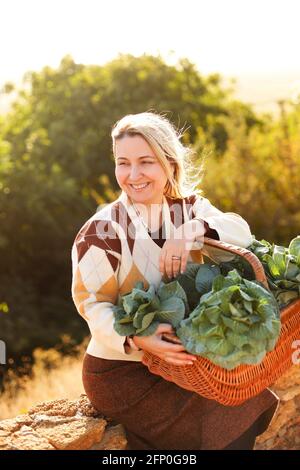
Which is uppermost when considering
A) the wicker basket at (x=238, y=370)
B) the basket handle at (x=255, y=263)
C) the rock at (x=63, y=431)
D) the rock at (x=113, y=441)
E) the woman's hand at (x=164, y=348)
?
the basket handle at (x=255, y=263)

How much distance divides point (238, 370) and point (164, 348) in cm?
27

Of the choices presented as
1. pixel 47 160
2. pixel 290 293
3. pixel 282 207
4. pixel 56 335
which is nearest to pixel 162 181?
pixel 290 293

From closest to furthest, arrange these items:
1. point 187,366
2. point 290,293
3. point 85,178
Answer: point 187,366
point 290,293
point 85,178

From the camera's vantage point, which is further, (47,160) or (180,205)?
(47,160)

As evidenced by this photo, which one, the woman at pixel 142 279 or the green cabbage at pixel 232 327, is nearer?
the green cabbage at pixel 232 327

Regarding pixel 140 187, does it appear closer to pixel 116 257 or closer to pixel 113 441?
pixel 116 257

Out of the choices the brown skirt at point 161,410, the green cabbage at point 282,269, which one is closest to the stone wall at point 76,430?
the brown skirt at point 161,410

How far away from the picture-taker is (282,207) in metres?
10.6

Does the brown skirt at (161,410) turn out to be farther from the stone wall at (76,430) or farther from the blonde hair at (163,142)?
the blonde hair at (163,142)

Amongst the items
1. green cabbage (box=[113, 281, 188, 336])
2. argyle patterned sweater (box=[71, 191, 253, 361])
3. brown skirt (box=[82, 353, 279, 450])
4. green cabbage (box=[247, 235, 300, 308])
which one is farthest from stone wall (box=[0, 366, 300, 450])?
green cabbage (box=[247, 235, 300, 308])

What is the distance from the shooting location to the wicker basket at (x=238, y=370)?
2270 millimetres

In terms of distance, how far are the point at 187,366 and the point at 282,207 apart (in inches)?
340

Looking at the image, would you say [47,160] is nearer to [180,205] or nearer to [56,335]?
[56,335]

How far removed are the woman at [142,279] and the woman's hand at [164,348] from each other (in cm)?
13
